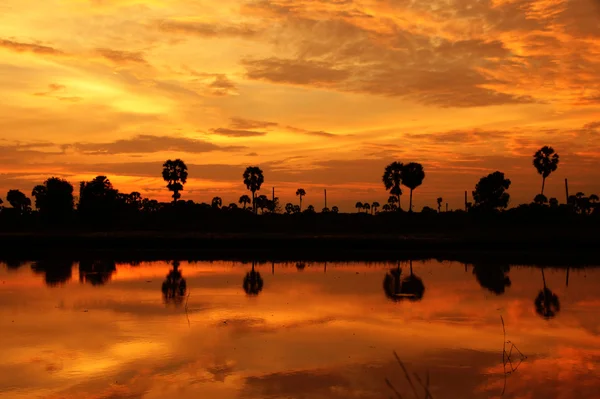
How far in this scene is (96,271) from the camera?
117 ft

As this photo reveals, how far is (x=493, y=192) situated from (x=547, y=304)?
85117 mm

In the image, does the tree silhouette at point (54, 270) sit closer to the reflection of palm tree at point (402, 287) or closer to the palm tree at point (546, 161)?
the reflection of palm tree at point (402, 287)

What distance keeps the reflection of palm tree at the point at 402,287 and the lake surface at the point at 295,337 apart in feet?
0.30

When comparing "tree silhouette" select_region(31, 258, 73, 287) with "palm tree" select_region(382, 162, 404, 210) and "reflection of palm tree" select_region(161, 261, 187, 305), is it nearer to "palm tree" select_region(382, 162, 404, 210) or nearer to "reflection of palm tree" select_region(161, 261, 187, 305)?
"reflection of palm tree" select_region(161, 261, 187, 305)

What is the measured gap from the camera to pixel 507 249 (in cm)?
5450

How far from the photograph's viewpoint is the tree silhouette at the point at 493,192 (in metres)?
105

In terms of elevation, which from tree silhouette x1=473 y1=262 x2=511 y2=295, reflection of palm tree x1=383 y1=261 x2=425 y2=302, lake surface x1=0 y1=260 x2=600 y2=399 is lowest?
lake surface x1=0 y1=260 x2=600 y2=399

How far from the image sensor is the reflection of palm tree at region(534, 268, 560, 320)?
21.8 metres

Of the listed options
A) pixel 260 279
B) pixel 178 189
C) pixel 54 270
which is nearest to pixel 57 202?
pixel 178 189

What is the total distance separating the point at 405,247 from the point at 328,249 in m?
7.56

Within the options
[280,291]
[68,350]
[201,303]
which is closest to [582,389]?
[68,350]

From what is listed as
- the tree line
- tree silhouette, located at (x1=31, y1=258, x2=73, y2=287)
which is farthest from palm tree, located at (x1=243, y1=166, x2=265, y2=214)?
tree silhouette, located at (x1=31, y1=258, x2=73, y2=287)

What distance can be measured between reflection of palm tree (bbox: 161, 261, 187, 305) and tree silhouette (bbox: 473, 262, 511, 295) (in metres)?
13.8

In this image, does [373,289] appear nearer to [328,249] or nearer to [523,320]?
[523,320]
